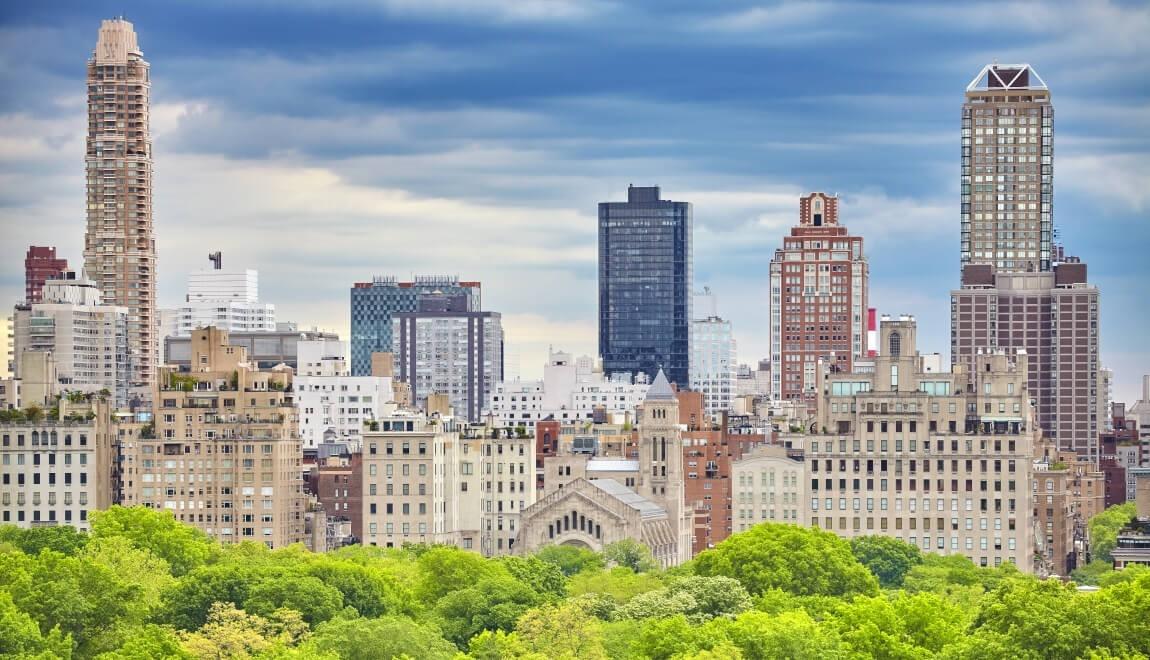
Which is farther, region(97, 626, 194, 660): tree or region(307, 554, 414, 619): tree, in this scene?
region(307, 554, 414, 619): tree

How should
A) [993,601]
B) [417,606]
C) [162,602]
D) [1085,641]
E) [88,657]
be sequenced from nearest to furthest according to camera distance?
[1085,641], [993,601], [88,657], [162,602], [417,606]

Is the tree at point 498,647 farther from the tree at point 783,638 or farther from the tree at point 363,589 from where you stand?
the tree at point 363,589

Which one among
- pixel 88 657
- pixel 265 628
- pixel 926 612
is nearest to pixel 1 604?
pixel 88 657

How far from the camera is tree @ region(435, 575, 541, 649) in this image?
178m

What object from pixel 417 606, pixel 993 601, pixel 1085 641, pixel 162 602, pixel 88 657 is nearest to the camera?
pixel 1085 641

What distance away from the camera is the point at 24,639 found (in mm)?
154250

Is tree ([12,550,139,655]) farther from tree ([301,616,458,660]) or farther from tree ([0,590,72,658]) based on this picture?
tree ([301,616,458,660])

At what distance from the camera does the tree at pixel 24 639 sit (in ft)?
503

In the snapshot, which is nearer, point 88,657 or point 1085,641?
point 1085,641

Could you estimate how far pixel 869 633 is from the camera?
511 ft

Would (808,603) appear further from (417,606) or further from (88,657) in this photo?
(88,657)

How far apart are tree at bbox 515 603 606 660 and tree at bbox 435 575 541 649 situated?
851cm

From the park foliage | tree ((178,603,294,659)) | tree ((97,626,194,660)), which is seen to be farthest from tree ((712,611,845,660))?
tree ((97,626,194,660))

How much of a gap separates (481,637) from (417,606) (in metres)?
25.3
